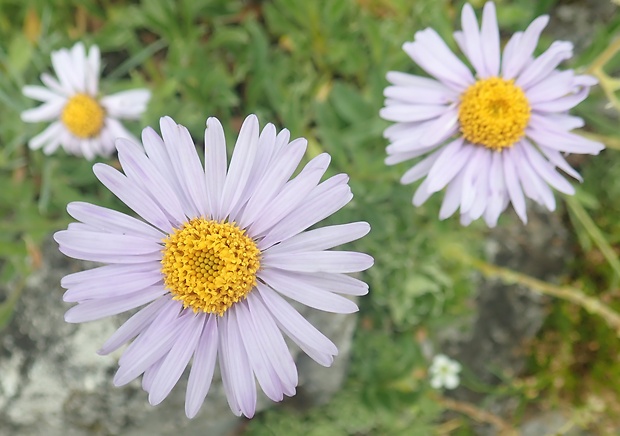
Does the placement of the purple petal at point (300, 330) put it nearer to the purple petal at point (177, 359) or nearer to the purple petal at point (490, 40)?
the purple petal at point (177, 359)

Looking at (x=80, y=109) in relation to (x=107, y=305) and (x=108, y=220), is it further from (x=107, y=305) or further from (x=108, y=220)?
(x=107, y=305)

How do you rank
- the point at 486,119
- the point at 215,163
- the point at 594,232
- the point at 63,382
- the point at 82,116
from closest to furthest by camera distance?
1. the point at 215,163
2. the point at 486,119
3. the point at 82,116
4. the point at 63,382
5. the point at 594,232

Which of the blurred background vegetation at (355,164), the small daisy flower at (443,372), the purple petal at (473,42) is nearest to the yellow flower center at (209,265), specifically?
the blurred background vegetation at (355,164)

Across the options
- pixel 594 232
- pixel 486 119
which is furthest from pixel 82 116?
pixel 594 232

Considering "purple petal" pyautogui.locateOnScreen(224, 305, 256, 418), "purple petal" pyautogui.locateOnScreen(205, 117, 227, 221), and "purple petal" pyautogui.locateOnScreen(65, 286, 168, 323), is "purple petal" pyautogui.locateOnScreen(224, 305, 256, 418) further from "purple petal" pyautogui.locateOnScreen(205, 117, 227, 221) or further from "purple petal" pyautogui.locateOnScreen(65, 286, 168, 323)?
"purple petal" pyautogui.locateOnScreen(205, 117, 227, 221)

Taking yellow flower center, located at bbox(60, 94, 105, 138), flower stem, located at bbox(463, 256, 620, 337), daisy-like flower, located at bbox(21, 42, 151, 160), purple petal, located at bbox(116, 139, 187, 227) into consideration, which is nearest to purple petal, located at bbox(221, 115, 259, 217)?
purple petal, located at bbox(116, 139, 187, 227)

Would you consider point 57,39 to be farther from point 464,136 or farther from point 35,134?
point 464,136

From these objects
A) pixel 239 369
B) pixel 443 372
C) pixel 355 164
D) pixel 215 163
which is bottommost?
pixel 239 369
